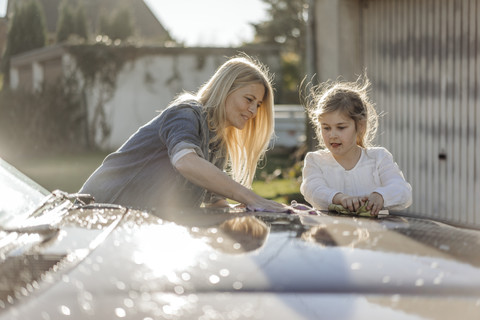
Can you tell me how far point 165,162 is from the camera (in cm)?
Answer: 366

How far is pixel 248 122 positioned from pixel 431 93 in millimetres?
4043

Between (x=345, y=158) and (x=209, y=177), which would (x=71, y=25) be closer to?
(x=345, y=158)

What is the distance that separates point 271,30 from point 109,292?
1587 inches

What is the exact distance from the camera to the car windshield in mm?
2234

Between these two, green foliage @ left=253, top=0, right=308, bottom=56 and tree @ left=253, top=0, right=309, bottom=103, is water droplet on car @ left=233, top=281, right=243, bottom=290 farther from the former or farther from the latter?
green foliage @ left=253, top=0, right=308, bottom=56

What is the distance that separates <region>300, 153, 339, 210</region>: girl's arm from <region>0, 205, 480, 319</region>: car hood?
1.26 m

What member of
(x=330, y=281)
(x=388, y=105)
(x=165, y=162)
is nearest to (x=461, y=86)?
(x=388, y=105)

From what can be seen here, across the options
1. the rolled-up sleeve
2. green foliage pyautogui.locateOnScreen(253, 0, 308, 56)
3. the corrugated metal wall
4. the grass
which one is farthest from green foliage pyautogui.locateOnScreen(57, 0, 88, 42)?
the rolled-up sleeve

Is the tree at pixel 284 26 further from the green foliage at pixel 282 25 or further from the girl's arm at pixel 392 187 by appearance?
the girl's arm at pixel 392 187

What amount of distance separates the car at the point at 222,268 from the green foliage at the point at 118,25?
1046 inches

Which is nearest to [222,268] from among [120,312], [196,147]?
[120,312]

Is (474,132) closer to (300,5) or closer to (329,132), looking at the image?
(329,132)

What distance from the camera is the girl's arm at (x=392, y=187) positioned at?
3.44 m

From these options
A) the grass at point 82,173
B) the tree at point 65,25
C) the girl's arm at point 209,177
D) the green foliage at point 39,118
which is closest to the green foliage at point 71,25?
the tree at point 65,25
